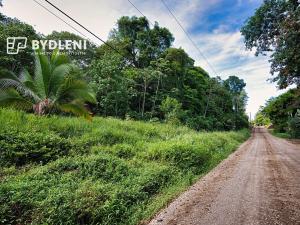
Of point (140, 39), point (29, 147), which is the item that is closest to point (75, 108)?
point (29, 147)

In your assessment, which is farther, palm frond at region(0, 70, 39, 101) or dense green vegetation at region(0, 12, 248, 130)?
dense green vegetation at region(0, 12, 248, 130)

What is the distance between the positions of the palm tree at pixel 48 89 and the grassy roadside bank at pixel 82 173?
185cm

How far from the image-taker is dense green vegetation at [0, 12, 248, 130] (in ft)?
68.3

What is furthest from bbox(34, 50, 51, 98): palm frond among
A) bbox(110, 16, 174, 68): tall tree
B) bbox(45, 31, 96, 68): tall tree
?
bbox(110, 16, 174, 68): tall tree

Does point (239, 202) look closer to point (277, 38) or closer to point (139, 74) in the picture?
point (277, 38)

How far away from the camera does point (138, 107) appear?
28375mm

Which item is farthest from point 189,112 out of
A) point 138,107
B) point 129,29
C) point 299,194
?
point 299,194

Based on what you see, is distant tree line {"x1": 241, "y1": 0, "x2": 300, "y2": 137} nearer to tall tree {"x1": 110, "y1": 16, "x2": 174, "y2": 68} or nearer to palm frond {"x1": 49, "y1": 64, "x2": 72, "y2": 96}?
palm frond {"x1": 49, "y1": 64, "x2": 72, "y2": 96}

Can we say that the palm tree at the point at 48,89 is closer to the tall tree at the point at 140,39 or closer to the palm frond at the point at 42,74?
the palm frond at the point at 42,74

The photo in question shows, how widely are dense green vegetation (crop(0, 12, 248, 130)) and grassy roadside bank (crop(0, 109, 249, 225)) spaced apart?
4.63m

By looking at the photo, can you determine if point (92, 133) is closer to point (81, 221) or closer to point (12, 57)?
point (81, 221)

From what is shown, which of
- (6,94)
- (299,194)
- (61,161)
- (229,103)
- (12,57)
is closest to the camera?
(299,194)

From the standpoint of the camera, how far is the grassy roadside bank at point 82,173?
4.59 metres

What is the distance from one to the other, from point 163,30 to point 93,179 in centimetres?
3140
